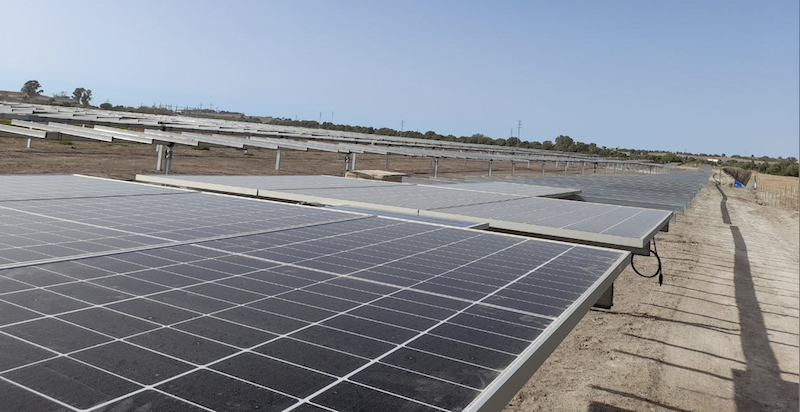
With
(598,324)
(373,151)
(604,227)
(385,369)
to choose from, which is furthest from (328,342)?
(373,151)

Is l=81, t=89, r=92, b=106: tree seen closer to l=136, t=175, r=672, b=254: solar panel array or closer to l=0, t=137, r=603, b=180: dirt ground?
l=0, t=137, r=603, b=180: dirt ground

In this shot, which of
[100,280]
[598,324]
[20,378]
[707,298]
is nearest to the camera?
[20,378]

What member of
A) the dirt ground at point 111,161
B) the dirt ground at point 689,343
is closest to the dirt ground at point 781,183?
the dirt ground at point 689,343

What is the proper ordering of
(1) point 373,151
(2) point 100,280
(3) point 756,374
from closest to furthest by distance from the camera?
(2) point 100,280, (3) point 756,374, (1) point 373,151

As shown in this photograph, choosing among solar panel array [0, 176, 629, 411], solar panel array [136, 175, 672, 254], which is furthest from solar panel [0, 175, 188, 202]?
solar panel array [0, 176, 629, 411]

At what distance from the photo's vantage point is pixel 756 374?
45.0 feet

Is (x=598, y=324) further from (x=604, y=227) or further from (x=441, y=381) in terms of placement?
(x=441, y=381)

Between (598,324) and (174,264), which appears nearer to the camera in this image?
(174,264)

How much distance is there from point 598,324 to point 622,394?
17.1 ft

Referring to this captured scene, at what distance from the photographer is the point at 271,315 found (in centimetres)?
487

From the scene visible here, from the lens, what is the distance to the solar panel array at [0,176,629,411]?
3.36 metres

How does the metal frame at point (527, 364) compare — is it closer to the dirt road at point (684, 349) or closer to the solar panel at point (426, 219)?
the solar panel at point (426, 219)

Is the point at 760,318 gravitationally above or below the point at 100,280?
below

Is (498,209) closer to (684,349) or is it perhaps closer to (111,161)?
(684,349)
